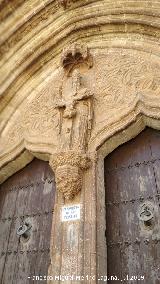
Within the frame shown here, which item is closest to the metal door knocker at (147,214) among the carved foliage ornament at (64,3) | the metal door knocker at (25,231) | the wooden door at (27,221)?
the wooden door at (27,221)

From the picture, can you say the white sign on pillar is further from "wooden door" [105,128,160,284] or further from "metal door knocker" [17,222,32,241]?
"metal door knocker" [17,222,32,241]

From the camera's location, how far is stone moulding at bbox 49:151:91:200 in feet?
9.53

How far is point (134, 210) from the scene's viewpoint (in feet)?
9.50

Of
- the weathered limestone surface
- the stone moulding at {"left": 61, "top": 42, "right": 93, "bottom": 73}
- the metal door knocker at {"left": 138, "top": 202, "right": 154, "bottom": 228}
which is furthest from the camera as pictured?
the stone moulding at {"left": 61, "top": 42, "right": 93, "bottom": 73}

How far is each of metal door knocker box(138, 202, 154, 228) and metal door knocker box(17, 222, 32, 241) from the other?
129 cm

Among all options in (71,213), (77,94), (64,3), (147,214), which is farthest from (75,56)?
(147,214)

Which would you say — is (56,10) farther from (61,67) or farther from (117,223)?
(117,223)

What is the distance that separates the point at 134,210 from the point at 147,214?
0.15 metres

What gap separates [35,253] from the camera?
318 centimetres

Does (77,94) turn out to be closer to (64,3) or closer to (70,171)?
(70,171)

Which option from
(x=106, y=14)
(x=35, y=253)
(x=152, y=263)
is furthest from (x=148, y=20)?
(x=35, y=253)

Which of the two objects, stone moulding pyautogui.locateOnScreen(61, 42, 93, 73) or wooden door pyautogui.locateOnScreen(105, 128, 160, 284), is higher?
stone moulding pyautogui.locateOnScreen(61, 42, 93, 73)

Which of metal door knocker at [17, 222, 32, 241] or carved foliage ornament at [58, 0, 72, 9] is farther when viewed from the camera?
carved foliage ornament at [58, 0, 72, 9]

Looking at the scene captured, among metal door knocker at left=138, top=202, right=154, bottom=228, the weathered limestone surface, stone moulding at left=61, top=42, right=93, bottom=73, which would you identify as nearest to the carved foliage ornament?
the weathered limestone surface
